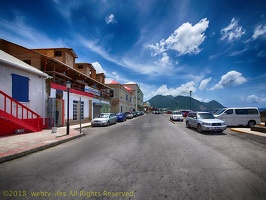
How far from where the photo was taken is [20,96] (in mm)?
11156

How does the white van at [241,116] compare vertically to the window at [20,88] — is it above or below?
below

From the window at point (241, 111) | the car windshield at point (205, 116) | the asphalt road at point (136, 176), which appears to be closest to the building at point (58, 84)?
the asphalt road at point (136, 176)

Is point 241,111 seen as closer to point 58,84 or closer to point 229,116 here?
point 229,116

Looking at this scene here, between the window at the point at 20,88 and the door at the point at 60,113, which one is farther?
the door at the point at 60,113

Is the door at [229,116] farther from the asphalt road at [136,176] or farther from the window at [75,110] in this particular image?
the window at [75,110]

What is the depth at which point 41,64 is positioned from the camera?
1566 centimetres

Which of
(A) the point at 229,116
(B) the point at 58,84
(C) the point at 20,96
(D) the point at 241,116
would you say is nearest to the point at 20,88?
(C) the point at 20,96

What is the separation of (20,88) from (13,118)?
10.2ft

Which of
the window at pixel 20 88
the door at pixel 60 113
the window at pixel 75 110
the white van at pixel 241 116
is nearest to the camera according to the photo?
the window at pixel 20 88

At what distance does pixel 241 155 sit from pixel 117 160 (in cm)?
514

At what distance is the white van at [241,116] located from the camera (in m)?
14.5

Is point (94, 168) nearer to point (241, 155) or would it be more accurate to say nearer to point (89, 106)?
point (241, 155)

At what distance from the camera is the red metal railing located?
9.91m

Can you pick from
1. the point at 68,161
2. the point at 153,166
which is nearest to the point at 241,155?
the point at 153,166
